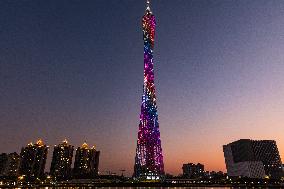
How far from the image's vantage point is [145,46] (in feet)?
321

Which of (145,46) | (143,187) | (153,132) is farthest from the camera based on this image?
(143,187)

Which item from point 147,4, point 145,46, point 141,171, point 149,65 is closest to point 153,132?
point 141,171

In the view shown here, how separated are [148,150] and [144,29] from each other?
39.5 m

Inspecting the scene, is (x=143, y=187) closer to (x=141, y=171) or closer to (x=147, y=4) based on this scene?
(x=141, y=171)

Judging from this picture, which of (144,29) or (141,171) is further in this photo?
(144,29)

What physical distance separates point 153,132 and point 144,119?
187 inches

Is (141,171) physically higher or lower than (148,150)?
lower

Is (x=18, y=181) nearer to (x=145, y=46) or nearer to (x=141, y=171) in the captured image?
(x=141, y=171)

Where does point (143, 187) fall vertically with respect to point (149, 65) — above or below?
below

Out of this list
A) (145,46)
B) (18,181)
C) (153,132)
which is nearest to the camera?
(153,132)

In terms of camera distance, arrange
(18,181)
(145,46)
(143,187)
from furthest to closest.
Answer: (18,181)
(143,187)
(145,46)

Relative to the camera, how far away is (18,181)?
17750cm

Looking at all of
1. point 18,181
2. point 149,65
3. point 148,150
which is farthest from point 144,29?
point 18,181

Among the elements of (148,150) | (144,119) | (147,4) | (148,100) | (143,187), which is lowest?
(143,187)
